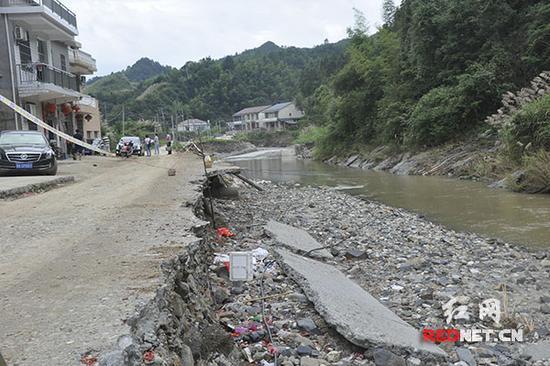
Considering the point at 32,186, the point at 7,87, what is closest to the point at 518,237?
the point at 32,186

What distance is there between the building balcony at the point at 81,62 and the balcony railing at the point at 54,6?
546 centimetres

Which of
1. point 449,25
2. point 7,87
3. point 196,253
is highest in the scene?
point 449,25

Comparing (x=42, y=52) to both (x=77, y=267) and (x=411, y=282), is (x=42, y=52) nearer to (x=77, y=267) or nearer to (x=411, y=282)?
(x=77, y=267)

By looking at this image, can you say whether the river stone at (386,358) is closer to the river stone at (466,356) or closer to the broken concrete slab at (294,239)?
the river stone at (466,356)

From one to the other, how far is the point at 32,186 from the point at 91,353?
1004 centimetres

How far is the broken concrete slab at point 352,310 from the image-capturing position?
4500 mm

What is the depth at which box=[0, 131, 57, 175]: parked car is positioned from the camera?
1423 centimetres

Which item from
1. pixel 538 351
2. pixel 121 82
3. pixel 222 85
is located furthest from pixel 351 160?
pixel 121 82

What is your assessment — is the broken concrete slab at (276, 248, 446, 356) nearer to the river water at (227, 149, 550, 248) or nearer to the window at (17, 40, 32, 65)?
the river water at (227, 149, 550, 248)

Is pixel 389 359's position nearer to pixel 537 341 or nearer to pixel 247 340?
pixel 247 340

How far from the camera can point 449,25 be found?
27.5 metres

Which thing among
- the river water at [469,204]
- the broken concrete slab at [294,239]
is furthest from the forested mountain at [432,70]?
the broken concrete slab at [294,239]

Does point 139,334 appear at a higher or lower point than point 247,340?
higher

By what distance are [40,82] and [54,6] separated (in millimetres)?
4236
